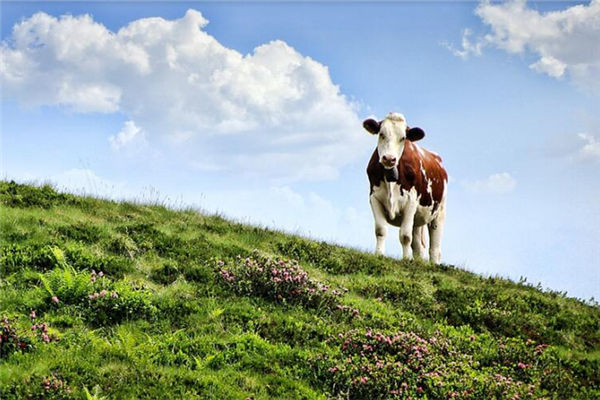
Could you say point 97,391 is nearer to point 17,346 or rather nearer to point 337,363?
point 17,346

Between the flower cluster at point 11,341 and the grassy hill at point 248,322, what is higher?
the grassy hill at point 248,322

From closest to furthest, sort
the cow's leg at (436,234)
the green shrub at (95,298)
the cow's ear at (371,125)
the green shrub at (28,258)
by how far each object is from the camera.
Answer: the green shrub at (95,298)
the green shrub at (28,258)
the cow's ear at (371,125)
the cow's leg at (436,234)

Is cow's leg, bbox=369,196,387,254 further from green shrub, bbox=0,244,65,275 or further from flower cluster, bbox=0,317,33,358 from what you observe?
flower cluster, bbox=0,317,33,358

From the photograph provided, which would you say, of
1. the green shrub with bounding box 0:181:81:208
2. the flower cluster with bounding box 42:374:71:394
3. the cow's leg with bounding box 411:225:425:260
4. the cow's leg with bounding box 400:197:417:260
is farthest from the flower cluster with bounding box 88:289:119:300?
the cow's leg with bounding box 411:225:425:260

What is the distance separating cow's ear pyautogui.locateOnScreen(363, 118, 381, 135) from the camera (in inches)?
724

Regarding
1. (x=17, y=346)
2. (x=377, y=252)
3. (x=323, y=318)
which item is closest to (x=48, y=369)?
(x=17, y=346)

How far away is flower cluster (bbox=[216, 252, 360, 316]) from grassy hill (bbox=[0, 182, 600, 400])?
26 millimetres

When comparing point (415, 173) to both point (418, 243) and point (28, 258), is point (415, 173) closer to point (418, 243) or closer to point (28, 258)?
point (418, 243)

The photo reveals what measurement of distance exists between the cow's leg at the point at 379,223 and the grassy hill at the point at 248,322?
237 cm

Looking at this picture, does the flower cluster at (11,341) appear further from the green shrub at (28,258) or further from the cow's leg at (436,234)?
the cow's leg at (436,234)

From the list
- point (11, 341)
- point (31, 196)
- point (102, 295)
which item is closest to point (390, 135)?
point (31, 196)

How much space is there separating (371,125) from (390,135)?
80 cm

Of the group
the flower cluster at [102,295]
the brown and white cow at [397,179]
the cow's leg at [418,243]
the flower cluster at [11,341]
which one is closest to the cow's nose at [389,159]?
the brown and white cow at [397,179]

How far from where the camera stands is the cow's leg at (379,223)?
728 inches
